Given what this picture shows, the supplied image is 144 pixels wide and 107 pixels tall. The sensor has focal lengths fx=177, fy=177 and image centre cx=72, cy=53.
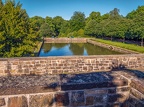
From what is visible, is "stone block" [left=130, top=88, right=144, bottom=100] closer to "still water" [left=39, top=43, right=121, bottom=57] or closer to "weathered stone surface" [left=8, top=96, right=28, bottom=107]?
"weathered stone surface" [left=8, top=96, right=28, bottom=107]

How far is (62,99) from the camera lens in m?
1.75

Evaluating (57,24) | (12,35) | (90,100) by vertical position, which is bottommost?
(90,100)

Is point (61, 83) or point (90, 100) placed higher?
point (61, 83)

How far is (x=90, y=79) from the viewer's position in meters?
1.93

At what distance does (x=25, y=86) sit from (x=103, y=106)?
0.86 meters

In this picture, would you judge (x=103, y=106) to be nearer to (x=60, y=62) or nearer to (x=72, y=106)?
(x=72, y=106)

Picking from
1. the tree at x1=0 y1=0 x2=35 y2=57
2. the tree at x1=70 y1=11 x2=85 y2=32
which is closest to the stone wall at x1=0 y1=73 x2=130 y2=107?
the tree at x1=0 y1=0 x2=35 y2=57

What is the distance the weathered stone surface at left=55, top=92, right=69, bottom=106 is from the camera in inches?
68.6

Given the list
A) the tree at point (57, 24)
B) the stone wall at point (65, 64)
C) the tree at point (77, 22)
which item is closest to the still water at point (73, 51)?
the stone wall at point (65, 64)

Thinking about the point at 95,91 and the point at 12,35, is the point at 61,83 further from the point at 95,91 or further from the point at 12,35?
the point at 12,35

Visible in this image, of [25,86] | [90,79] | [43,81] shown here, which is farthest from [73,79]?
[25,86]

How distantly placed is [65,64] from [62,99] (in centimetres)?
492

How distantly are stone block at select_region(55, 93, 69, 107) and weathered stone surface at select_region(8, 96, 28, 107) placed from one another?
299 mm

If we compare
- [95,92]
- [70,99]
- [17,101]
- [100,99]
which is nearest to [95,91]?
[95,92]
